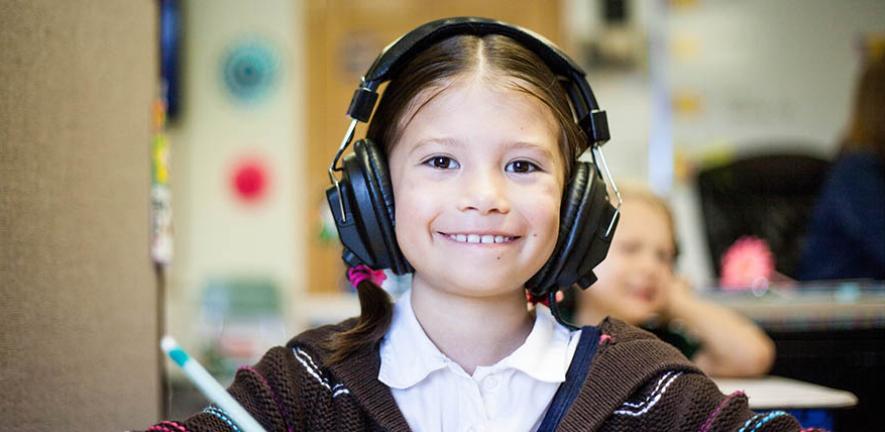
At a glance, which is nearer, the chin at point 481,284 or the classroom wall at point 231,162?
the chin at point 481,284

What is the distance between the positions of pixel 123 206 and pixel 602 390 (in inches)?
23.4

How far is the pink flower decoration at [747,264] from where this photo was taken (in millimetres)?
2721

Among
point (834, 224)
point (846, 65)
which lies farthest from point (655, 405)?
point (846, 65)

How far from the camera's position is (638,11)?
4.12m

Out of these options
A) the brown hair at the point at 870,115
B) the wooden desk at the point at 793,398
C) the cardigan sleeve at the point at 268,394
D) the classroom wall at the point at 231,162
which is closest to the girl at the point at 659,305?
the wooden desk at the point at 793,398

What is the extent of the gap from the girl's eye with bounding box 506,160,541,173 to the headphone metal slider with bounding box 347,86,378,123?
16 cm

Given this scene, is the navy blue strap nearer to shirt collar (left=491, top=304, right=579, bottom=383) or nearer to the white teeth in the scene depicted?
shirt collar (left=491, top=304, right=579, bottom=383)

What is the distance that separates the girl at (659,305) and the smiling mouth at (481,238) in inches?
30.3

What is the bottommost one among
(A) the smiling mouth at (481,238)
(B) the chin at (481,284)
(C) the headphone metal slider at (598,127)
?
(B) the chin at (481,284)

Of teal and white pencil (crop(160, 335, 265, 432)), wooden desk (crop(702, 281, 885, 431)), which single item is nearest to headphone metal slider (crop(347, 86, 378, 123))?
teal and white pencil (crop(160, 335, 265, 432))

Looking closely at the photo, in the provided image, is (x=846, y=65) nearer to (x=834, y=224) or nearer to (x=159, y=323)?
(x=834, y=224)

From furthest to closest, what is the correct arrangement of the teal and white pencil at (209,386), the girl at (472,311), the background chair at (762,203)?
the background chair at (762,203) < the girl at (472,311) < the teal and white pencil at (209,386)

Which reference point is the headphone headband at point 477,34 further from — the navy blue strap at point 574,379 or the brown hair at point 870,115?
the brown hair at point 870,115

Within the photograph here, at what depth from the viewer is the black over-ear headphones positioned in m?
0.90
